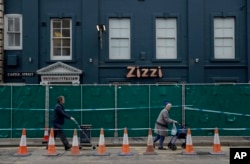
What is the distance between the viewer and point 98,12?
25.5 metres

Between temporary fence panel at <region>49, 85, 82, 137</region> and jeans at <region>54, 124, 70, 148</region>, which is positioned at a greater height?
temporary fence panel at <region>49, 85, 82, 137</region>

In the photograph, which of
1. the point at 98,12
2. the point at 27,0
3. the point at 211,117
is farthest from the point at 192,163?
the point at 27,0

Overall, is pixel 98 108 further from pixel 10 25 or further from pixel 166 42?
pixel 10 25

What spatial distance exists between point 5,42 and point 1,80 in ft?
7.20

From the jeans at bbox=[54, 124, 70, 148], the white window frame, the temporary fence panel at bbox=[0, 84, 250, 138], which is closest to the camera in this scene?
the jeans at bbox=[54, 124, 70, 148]

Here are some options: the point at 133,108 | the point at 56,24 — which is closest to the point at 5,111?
the point at 133,108

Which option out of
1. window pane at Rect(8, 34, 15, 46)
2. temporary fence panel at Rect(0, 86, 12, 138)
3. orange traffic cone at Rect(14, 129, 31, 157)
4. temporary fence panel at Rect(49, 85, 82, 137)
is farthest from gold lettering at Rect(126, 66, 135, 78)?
orange traffic cone at Rect(14, 129, 31, 157)

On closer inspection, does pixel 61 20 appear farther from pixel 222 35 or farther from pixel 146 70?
pixel 222 35

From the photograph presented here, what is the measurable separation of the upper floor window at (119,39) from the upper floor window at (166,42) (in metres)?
1.67

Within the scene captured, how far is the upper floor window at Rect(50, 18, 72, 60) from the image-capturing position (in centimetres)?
2564

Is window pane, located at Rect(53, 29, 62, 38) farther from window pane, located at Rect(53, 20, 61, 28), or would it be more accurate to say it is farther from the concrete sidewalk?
the concrete sidewalk

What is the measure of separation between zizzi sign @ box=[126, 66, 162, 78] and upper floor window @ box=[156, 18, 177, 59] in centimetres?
87

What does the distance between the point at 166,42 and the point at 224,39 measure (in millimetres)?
3234

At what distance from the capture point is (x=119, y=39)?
25.6 m
